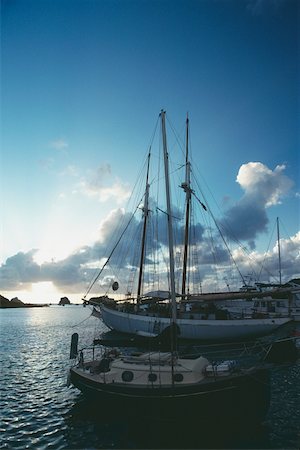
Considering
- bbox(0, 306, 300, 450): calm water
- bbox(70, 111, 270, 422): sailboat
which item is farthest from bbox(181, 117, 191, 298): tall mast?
bbox(70, 111, 270, 422): sailboat

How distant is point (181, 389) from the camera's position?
1591cm

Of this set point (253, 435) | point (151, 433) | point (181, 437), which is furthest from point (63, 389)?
point (253, 435)

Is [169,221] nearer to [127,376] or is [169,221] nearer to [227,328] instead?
[127,376]

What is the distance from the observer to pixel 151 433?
49.6 feet

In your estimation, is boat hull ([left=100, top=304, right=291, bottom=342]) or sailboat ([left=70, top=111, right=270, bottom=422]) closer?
sailboat ([left=70, top=111, right=270, bottom=422])

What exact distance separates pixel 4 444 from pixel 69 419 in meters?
3.77

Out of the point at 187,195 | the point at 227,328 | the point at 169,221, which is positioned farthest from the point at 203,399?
the point at 187,195

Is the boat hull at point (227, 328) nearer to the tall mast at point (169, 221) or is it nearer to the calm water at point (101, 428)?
the calm water at point (101, 428)

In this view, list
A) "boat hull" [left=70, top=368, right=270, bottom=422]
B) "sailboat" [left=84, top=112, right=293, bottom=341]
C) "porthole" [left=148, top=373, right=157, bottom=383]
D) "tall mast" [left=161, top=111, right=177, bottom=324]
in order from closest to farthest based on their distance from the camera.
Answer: "boat hull" [left=70, top=368, right=270, bottom=422]
"porthole" [left=148, top=373, right=157, bottom=383]
"tall mast" [left=161, top=111, right=177, bottom=324]
"sailboat" [left=84, top=112, right=293, bottom=341]

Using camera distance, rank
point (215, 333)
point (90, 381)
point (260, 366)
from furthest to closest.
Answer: point (215, 333) → point (90, 381) → point (260, 366)

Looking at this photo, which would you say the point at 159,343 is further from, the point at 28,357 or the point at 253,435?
the point at 28,357

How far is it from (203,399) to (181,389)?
1.33 m

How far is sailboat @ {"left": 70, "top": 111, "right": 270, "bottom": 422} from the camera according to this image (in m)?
15.9

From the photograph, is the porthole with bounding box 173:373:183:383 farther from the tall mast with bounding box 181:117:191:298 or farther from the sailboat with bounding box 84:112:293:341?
the tall mast with bounding box 181:117:191:298
